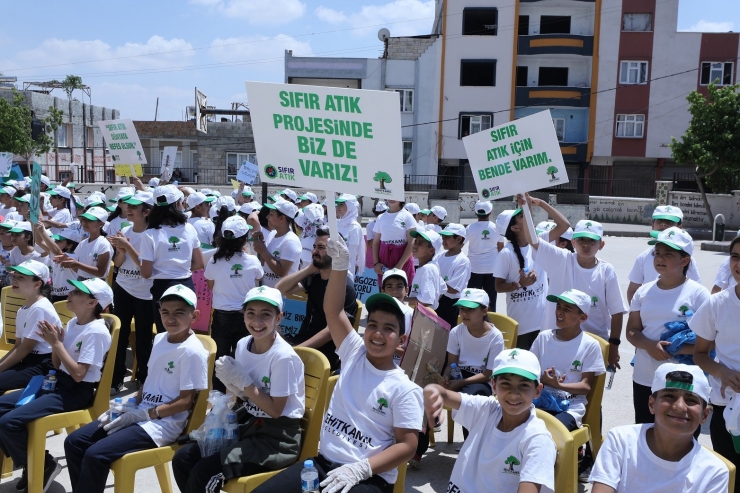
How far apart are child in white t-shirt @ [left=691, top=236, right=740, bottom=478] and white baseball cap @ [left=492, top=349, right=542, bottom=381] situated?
1.25m

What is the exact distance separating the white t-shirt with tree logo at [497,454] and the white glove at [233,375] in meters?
1.28

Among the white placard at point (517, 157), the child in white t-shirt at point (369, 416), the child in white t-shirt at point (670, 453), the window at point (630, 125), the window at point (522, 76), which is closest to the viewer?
the child in white t-shirt at point (670, 453)

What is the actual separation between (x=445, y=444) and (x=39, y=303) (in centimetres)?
348

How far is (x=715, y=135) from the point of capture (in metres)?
27.4

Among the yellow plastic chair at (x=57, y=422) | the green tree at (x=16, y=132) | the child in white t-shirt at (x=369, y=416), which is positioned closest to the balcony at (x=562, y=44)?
the green tree at (x=16, y=132)

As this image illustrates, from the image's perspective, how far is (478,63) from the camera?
39.8 meters

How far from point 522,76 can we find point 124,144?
3274 cm

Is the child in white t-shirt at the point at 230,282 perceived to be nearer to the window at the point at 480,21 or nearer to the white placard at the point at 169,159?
the white placard at the point at 169,159

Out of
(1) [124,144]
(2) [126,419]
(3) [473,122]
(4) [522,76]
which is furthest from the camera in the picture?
(4) [522,76]

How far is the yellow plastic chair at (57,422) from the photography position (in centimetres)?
447

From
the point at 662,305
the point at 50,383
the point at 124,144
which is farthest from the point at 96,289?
the point at 124,144

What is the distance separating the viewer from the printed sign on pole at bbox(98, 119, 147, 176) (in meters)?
11.5

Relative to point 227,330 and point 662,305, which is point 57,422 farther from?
point 662,305

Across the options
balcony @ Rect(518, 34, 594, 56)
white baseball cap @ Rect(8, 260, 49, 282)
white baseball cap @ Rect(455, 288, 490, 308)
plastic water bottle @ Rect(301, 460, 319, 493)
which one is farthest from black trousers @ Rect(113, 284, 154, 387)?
balcony @ Rect(518, 34, 594, 56)
